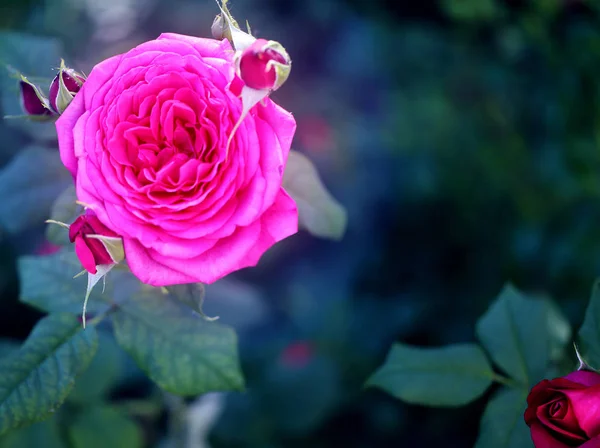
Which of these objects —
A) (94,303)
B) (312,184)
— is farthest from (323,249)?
(94,303)

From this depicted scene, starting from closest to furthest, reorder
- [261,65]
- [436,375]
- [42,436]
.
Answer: [261,65] < [436,375] < [42,436]

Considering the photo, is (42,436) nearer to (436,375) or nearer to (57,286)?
(57,286)

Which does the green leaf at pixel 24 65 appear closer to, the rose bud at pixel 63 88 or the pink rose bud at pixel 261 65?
the rose bud at pixel 63 88

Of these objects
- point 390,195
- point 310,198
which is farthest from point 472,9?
point 310,198

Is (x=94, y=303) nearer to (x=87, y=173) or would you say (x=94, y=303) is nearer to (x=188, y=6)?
(x=87, y=173)

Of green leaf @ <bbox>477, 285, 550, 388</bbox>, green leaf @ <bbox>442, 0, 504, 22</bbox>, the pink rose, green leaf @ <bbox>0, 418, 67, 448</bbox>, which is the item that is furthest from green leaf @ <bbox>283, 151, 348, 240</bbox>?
green leaf @ <bbox>442, 0, 504, 22</bbox>

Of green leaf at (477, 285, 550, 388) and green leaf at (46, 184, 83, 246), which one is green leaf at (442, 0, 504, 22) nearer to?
green leaf at (477, 285, 550, 388)
